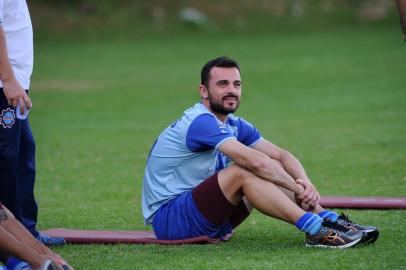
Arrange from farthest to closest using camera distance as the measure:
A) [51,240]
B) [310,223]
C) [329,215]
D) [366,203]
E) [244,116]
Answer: [244,116] → [366,203] → [51,240] → [329,215] → [310,223]

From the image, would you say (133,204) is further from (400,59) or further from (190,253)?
(400,59)

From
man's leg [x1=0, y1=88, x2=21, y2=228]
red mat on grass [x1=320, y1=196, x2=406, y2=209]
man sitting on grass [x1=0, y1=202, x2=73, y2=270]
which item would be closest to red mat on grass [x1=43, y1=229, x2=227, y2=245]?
man's leg [x1=0, y1=88, x2=21, y2=228]

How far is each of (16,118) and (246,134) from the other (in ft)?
Result: 6.28

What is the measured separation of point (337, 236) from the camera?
6613mm

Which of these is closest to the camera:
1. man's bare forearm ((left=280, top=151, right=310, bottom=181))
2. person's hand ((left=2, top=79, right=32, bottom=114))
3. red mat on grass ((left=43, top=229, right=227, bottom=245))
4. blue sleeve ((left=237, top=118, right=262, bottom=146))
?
person's hand ((left=2, top=79, right=32, bottom=114))

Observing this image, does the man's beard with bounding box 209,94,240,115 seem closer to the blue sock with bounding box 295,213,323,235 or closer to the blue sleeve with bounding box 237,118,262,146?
the blue sleeve with bounding box 237,118,262,146

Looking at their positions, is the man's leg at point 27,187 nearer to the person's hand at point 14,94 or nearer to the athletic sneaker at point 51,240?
the athletic sneaker at point 51,240

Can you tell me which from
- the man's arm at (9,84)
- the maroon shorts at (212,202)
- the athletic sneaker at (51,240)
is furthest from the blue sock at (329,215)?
the man's arm at (9,84)

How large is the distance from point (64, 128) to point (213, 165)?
9.26 metres

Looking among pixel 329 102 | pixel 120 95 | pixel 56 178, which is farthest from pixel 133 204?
pixel 120 95

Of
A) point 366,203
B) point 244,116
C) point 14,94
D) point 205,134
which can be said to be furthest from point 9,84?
point 244,116

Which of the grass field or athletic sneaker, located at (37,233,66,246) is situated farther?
athletic sneaker, located at (37,233,66,246)

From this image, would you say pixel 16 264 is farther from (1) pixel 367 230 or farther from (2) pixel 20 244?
(1) pixel 367 230

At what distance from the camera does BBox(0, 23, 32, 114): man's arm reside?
6145 mm
